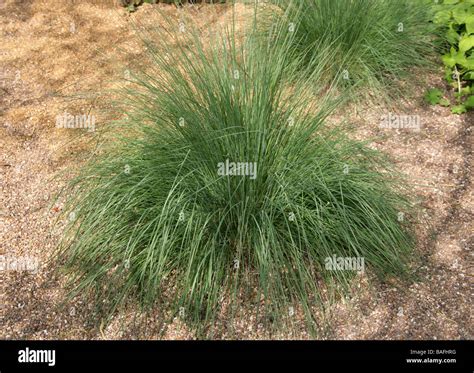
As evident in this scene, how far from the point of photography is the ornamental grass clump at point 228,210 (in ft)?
8.77

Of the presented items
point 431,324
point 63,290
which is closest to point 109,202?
point 63,290

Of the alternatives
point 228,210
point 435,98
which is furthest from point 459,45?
point 228,210

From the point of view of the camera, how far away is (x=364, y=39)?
14.2 ft

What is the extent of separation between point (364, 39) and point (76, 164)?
2.37 m

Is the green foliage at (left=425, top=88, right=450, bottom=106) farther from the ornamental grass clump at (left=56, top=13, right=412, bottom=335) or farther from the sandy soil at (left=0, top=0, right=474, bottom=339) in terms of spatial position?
the ornamental grass clump at (left=56, top=13, right=412, bottom=335)

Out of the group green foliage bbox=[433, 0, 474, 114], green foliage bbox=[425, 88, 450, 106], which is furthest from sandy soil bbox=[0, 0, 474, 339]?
green foliage bbox=[433, 0, 474, 114]

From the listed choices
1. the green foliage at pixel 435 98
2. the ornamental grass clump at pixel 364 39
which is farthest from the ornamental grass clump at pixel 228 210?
the green foliage at pixel 435 98

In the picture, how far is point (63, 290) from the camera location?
2902 mm

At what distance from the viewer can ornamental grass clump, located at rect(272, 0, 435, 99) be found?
4273mm

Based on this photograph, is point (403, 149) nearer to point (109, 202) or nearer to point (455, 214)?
point (455, 214)

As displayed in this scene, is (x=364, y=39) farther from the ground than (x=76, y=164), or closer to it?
farther from the ground

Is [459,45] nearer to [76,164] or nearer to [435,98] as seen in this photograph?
[435,98]

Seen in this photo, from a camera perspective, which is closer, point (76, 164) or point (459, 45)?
point (76, 164)
